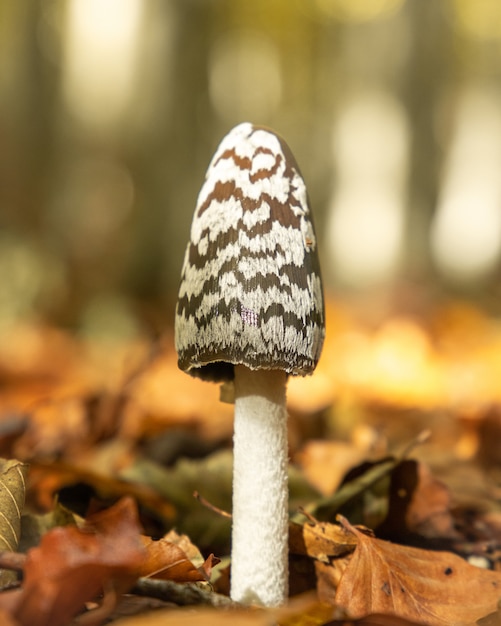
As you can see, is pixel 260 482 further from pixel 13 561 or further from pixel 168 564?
pixel 13 561

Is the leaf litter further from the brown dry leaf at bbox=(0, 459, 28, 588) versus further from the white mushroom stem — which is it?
the white mushroom stem

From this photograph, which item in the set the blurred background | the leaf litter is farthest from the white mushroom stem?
the blurred background

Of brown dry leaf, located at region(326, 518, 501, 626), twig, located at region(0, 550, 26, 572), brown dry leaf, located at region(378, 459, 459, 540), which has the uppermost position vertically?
brown dry leaf, located at region(378, 459, 459, 540)

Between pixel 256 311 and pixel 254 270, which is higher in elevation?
pixel 254 270

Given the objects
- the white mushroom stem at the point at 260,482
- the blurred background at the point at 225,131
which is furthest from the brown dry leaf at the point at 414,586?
the blurred background at the point at 225,131

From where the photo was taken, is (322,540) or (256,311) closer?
(256,311)

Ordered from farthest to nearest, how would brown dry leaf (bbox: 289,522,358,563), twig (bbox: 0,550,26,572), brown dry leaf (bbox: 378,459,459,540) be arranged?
brown dry leaf (bbox: 378,459,459,540), brown dry leaf (bbox: 289,522,358,563), twig (bbox: 0,550,26,572)

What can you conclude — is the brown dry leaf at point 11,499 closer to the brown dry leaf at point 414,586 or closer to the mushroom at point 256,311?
the mushroom at point 256,311

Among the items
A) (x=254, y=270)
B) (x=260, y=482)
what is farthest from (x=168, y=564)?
(x=254, y=270)
